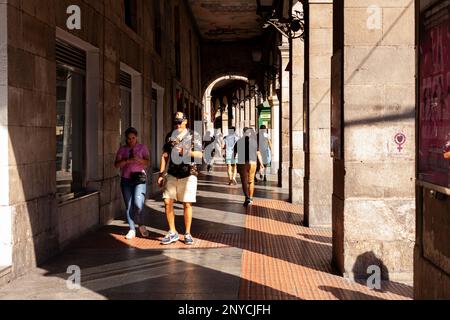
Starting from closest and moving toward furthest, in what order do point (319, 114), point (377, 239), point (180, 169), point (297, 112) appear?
point (377, 239) → point (180, 169) → point (319, 114) → point (297, 112)

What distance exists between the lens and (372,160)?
6438 mm

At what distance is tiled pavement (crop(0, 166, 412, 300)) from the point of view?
18.4 feet

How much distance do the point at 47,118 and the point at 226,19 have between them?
21095 mm

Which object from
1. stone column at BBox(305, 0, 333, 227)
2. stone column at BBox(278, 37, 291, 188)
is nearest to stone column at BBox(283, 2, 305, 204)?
stone column at BBox(305, 0, 333, 227)

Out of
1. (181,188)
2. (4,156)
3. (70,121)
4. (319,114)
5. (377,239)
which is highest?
(319,114)

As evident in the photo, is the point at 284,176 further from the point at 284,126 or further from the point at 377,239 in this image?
the point at 377,239

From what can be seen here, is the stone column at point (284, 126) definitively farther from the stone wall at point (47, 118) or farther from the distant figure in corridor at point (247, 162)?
the stone wall at point (47, 118)

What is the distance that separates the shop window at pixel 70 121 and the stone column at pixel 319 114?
3651 mm

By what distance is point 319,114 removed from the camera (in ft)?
34.0

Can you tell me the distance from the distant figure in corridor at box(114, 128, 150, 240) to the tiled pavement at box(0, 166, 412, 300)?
422mm

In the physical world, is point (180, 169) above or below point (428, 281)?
above

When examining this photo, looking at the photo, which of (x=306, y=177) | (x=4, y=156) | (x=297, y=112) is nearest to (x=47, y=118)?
(x=4, y=156)
